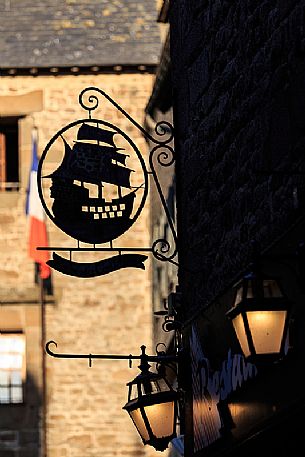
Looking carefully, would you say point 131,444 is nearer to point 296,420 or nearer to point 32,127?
point 32,127

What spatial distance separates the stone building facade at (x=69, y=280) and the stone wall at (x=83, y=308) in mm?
14

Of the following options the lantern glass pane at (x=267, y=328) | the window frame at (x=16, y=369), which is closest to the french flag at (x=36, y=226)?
the window frame at (x=16, y=369)

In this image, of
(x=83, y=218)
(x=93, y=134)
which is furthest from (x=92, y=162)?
(x=83, y=218)

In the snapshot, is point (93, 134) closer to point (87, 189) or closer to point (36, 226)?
point (87, 189)

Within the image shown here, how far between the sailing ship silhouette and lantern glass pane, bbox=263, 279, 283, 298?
207cm

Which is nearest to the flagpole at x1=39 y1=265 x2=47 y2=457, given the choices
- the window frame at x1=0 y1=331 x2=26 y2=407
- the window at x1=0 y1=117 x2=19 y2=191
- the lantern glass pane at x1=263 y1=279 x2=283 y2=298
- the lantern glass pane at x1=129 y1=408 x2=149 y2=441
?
the window frame at x1=0 y1=331 x2=26 y2=407

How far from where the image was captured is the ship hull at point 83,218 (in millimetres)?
10141

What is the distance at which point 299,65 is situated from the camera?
8.28 m

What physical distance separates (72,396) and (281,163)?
13.5 m

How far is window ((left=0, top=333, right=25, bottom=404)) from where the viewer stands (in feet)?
71.9

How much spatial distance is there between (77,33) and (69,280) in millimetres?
3613

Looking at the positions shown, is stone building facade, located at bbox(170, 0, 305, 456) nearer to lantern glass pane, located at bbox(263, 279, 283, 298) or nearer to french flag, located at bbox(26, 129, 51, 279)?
lantern glass pane, located at bbox(263, 279, 283, 298)

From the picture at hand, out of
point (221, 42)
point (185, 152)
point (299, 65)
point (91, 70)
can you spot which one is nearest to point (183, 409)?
point (185, 152)

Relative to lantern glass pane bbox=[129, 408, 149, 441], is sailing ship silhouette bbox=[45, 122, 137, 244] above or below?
above
